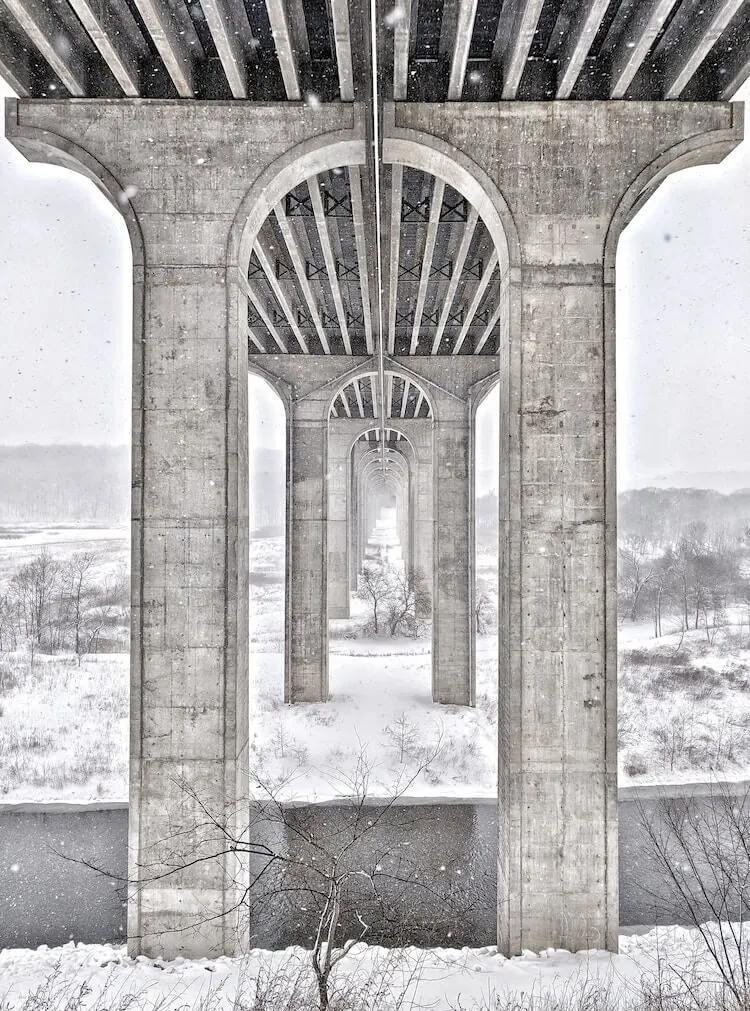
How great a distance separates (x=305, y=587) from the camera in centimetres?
1945

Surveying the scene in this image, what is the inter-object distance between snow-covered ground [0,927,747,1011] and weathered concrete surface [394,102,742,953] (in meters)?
1.07

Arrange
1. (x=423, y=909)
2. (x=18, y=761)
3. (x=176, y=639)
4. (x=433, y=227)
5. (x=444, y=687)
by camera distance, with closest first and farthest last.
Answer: (x=176, y=639) < (x=423, y=909) < (x=433, y=227) < (x=18, y=761) < (x=444, y=687)

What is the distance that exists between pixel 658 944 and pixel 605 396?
23.6 ft

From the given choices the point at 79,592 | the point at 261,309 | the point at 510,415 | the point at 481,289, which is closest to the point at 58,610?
the point at 79,592

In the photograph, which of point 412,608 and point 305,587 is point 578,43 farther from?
point 412,608

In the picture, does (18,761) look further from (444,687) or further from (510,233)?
(510,233)

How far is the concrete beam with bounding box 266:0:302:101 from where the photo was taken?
6.72 meters

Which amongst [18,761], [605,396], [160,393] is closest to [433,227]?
[605,396]

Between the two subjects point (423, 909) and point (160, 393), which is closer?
point (160, 393)

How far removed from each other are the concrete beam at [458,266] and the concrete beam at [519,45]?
2.20m

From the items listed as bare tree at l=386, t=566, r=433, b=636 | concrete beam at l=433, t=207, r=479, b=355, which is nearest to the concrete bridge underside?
concrete beam at l=433, t=207, r=479, b=355

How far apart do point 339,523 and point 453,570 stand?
1281 cm

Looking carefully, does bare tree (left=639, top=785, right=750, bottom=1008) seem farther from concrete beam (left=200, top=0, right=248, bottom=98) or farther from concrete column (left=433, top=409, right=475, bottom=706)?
concrete beam (left=200, top=0, right=248, bottom=98)

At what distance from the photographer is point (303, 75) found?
8203 mm
